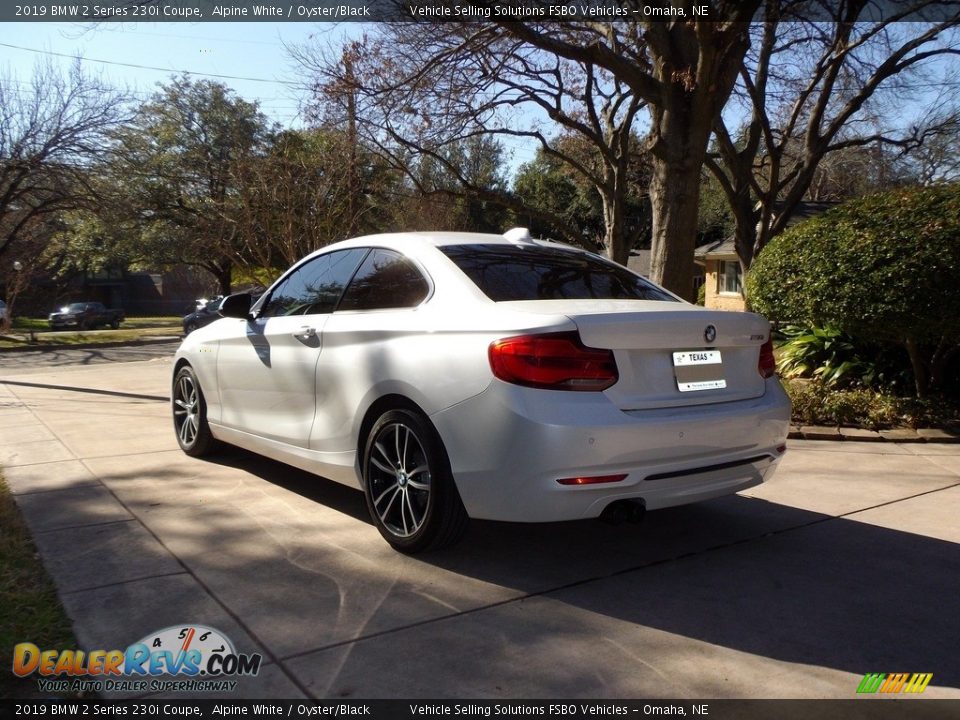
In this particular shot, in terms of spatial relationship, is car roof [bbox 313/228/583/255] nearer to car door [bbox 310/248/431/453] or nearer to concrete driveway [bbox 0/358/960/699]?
car door [bbox 310/248/431/453]

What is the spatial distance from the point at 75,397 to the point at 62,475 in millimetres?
5361

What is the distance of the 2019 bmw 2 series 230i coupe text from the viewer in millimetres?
3645

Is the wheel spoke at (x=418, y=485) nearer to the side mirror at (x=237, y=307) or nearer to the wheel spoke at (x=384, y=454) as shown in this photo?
the wheel spoke at (x=384, y=454)

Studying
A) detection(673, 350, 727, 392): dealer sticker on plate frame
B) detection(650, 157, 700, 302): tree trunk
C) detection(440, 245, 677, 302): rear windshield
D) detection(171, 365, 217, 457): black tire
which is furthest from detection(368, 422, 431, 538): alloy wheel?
detection(650, 157, 700, 302): tree trunk

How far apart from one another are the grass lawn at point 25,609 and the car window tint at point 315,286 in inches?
79.1

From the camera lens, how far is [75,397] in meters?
11.0

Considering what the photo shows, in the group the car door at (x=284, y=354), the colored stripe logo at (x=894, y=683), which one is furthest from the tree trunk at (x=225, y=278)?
the colored stripe logo at (x=894, y=683)

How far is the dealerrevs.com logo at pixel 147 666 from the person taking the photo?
2967 millimetres

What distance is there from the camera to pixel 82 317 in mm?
39344

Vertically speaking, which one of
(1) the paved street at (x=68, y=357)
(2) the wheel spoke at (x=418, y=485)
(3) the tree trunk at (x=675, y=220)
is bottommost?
(1) the paved street at (x=68, y=357)

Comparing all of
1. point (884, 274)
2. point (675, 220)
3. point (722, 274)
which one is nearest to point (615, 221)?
point (675, 220)

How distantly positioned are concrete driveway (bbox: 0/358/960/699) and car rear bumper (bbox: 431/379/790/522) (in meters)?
0.46

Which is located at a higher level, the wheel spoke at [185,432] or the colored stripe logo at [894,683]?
the wheel spoke at [185,432]

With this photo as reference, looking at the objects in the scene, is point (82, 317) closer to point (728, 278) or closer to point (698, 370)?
point (728, 278)
